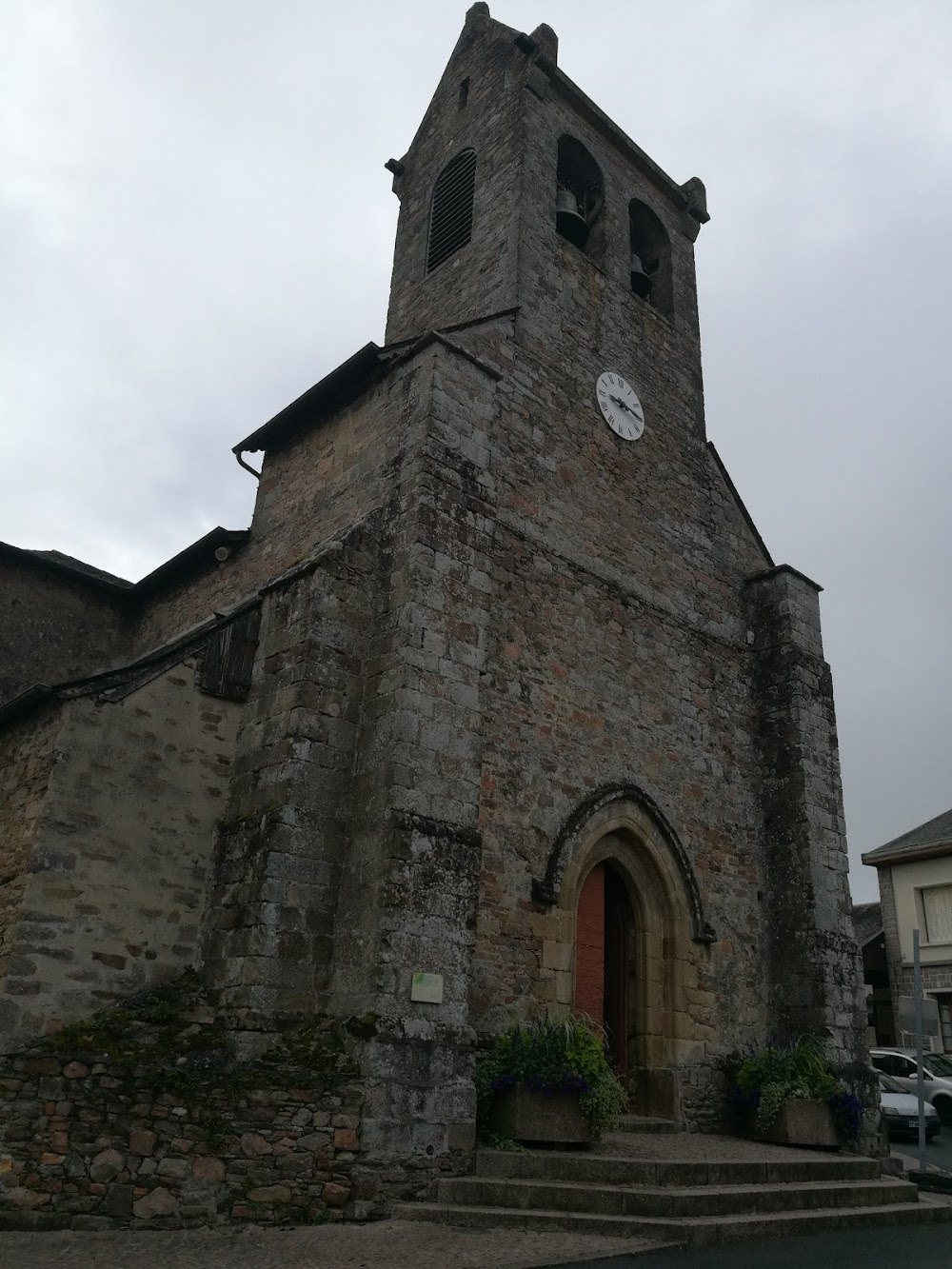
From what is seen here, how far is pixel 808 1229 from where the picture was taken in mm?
6977

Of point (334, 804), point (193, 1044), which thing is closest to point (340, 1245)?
point (193, 1044)

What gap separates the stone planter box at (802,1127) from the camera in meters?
9.14

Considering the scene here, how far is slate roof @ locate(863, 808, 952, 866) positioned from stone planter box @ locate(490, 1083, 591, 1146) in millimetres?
18454

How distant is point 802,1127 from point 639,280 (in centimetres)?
1074

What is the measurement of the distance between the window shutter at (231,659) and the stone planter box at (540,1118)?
12.9ft

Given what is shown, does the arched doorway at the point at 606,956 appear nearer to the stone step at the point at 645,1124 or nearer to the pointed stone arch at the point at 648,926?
the pointed stone arch at the point at 648,926

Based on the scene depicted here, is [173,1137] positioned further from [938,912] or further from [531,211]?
[938,912]

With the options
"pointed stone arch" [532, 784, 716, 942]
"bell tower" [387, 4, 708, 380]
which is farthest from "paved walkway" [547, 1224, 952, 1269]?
"bell tower" [387, 4, 708, 380]

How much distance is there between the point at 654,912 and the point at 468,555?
4.21 metres

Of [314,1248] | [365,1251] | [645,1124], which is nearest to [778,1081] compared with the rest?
[645,1124]

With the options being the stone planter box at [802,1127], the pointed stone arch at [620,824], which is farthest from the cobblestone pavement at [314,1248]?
the stone planter box at [802,1127]

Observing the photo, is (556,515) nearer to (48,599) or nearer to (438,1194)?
(438,1194)

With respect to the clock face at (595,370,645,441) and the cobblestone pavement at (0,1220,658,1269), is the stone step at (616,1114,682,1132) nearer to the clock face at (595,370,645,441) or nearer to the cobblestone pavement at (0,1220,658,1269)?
the cobblestone pavement at (0,1220,658,1269)

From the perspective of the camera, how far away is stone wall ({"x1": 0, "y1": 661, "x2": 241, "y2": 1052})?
23.1ft
